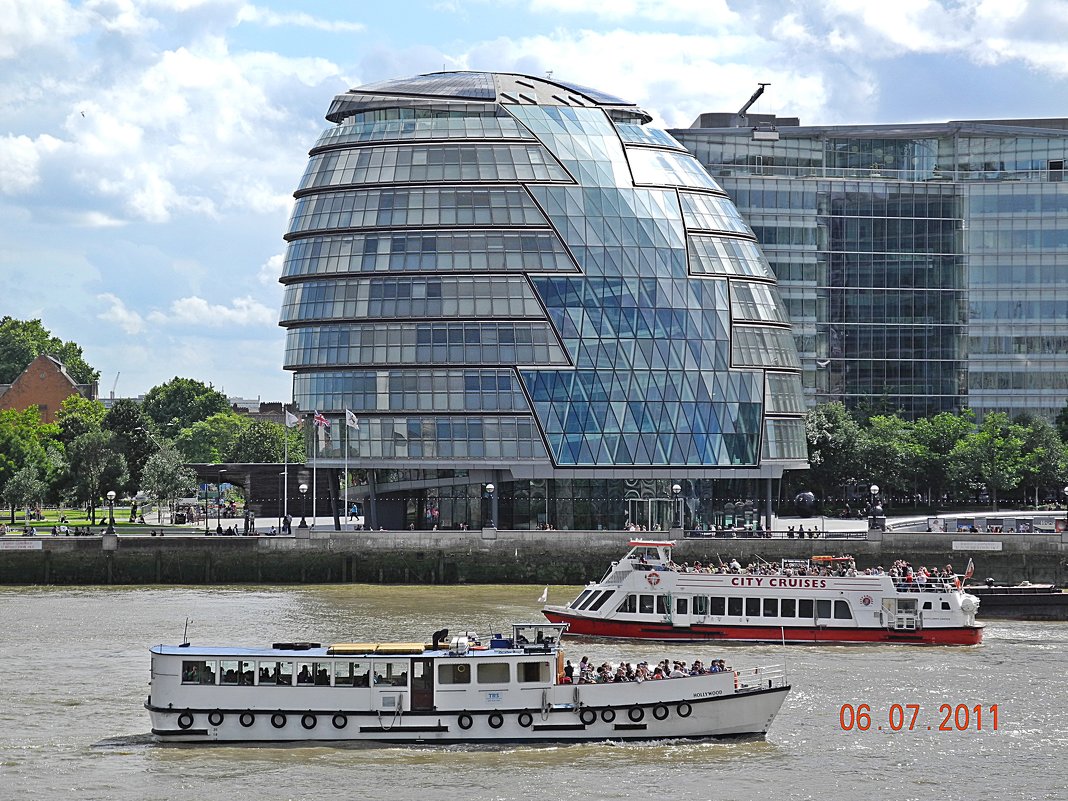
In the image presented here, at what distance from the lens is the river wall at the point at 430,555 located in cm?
9162

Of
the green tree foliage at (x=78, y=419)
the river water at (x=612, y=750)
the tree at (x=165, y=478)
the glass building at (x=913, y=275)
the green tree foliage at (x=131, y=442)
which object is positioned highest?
the glass building at (x=913, y=275)

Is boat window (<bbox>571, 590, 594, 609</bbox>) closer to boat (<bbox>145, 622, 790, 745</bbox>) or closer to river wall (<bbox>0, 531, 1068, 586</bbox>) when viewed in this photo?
boat (<bbox>145, 622, 790, 745</bbox>)

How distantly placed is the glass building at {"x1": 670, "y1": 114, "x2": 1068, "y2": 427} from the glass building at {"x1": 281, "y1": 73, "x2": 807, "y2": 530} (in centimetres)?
3894

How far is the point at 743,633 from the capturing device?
68.1 m

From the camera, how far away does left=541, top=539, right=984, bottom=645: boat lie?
68.1 meters

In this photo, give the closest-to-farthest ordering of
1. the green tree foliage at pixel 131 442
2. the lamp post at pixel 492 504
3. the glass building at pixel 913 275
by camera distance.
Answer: the lamp post at pixel 492 504, the green tree foliage at pixel 131 442, the glass building at pixel 913 275

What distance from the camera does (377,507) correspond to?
112 m

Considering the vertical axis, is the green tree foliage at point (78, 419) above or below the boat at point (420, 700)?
above

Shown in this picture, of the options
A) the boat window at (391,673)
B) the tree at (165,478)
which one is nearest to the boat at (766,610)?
the boat window at (391,673)

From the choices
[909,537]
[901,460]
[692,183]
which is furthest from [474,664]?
[901,460]

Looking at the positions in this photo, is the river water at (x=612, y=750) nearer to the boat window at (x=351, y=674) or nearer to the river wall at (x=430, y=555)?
the boat window at (x=351, y=674)

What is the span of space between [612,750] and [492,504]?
6030 centimetres

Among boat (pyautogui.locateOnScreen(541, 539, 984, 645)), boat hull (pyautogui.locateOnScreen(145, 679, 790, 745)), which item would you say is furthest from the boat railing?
boat (pyautogui.locateOnScreen(541, 539, 984, 645))

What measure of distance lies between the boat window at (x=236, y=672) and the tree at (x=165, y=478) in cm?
8886
